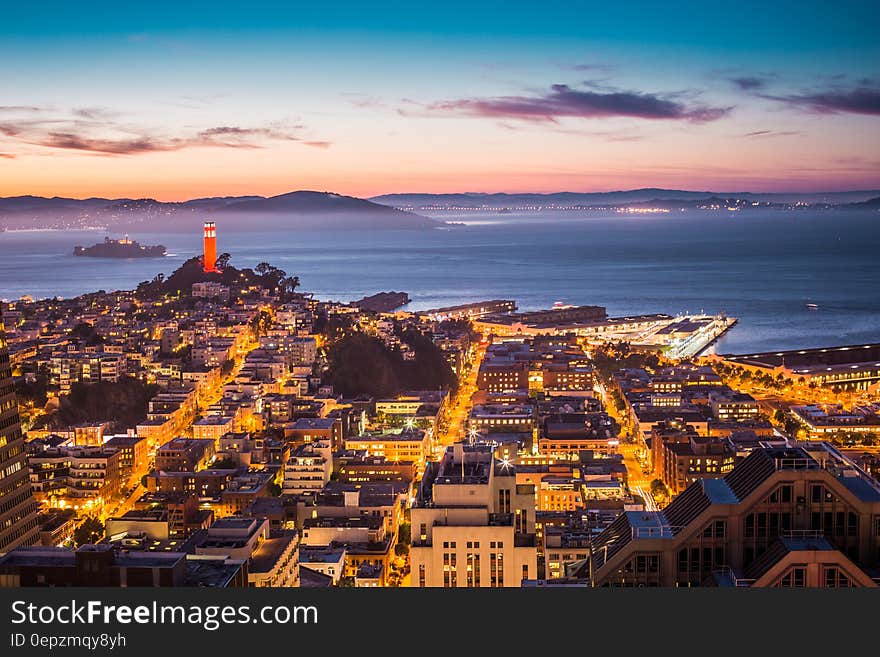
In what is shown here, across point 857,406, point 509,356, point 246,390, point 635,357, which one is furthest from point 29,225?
point 857,406

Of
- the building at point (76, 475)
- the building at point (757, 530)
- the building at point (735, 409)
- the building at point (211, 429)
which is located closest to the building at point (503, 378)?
the building at point (735, 409)

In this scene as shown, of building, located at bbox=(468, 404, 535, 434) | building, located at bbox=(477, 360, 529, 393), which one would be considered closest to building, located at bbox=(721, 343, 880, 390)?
building, located at bbox=(477, 360, 529, 393)

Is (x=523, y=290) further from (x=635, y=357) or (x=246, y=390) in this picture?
(x=246, y=390)

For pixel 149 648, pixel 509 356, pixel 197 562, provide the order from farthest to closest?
1. pixel 509 356
2. pixel 197 562
3. pixel 149 648

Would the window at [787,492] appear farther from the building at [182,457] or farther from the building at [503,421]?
the building at [503,421]

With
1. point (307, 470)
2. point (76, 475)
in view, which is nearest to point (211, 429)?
point (76, 475)

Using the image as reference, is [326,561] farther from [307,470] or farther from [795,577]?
[795,577]
